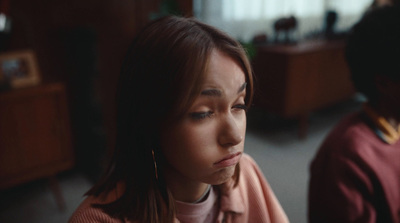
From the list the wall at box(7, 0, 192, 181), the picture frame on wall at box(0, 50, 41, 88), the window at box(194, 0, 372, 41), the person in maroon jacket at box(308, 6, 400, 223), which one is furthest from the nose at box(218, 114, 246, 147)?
the window at box(194, 0, 372, 41)

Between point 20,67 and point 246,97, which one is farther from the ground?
point 246,97

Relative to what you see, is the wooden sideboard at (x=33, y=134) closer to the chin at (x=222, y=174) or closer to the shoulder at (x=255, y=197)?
the shoulder at (x=255, y=197)

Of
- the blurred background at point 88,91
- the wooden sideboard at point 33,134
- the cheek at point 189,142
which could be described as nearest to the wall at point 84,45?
the blurred background at point 88,91

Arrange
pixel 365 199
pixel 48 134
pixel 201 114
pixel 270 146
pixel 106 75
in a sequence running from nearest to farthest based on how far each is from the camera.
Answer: pixel 201 114 → pixel 365 199 → pixel 48 134 → pixel 106 75 → pixel 270 146

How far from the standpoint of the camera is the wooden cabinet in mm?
1825

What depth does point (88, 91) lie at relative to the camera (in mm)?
2373

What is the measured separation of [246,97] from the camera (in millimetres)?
631

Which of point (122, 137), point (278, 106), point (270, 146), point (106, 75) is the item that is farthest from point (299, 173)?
point (122, 137)

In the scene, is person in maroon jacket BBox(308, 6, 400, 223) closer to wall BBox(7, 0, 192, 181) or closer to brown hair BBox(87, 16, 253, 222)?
brown hair BBox(87, 16, 253, 222)

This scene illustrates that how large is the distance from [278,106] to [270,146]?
386 mm

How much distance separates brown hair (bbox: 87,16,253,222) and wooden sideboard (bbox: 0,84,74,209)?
54.9 inches

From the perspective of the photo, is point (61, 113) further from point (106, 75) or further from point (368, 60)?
point (368, 60)

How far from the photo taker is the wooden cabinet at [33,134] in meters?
1.83

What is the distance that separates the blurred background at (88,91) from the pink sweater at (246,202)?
0.53 m
